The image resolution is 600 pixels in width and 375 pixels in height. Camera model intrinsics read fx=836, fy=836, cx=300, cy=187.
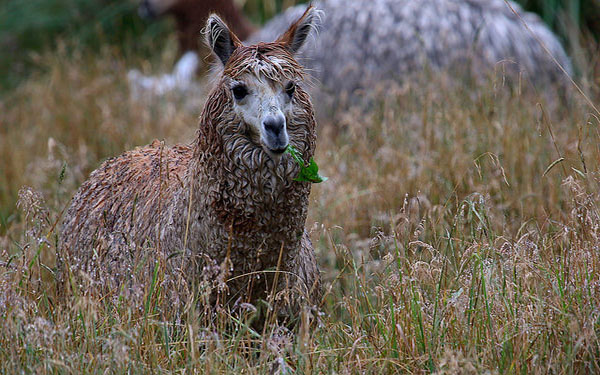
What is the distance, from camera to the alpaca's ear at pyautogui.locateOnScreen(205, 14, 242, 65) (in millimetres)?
3400

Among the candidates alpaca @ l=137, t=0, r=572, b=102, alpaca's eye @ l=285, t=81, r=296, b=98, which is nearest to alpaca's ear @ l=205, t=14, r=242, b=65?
alpaca's eye @ l=285, t=81, r=296, b=98

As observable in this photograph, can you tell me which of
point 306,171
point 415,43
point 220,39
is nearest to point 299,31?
point 220,39

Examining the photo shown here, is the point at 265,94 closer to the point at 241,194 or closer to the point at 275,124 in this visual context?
the point at 275,124

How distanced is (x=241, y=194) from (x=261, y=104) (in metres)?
0.37

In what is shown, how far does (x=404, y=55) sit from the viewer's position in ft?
22.1

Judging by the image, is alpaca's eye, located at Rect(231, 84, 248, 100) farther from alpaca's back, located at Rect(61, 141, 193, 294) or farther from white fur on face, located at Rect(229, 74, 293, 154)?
alpaca's back, located at Rect(61, 141, 193, 294)

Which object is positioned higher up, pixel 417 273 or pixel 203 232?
pixel 203 232

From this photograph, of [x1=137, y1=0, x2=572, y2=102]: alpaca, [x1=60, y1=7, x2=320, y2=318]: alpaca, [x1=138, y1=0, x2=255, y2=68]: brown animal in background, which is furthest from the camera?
[x1=138, y1=0, x2=255, y2=68]: brown animal in background

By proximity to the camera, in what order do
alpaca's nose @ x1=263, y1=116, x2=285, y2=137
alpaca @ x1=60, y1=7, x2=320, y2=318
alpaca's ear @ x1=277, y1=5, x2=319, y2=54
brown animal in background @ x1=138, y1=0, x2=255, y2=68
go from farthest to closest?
brown animal in background @ x1=138, y1=0, x2=255, y2=68, alpaca's ear @ x1=277, y1=5, x2=319, y2=54, alpaca @ x1=60, y1=7, x2=320, y2=318, alpaca's nose @ x1=263, y1=116, x2=285, y2=137

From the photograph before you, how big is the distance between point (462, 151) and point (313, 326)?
1.95 m

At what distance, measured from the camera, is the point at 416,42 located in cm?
673

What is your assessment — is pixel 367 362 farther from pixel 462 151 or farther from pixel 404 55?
pixel 404 55

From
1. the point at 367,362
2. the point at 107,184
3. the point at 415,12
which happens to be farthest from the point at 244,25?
the point at 367,362

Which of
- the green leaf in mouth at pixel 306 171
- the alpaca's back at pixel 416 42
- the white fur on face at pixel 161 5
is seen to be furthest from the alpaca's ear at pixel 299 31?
the white fur on face at pixel 161 5
